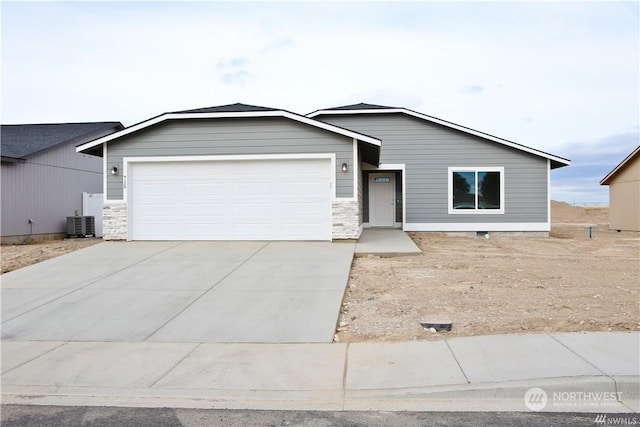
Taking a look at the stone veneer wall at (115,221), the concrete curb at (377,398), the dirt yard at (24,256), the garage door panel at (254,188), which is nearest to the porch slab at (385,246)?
the garage door panel at (254,188)

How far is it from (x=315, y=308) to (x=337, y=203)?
A: 6040 mm

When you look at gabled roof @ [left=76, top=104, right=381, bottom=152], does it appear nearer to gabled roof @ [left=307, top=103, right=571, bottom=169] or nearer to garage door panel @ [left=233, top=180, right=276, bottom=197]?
garage door panel @ [left=233, top=180, right=276, bottom=197]

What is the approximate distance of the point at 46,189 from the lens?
19.2m

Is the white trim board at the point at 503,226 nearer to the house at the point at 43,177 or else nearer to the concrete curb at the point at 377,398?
the concrete curb at the point at 377,398

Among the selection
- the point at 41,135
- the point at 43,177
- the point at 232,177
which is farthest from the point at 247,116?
the point at 41,135

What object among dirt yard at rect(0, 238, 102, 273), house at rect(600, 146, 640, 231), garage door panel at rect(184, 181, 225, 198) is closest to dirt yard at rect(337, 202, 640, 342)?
garage door panel at rect(184, 181, 225, 198)

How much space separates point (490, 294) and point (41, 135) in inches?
797

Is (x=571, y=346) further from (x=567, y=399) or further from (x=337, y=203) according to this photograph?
(x=337, y=203)

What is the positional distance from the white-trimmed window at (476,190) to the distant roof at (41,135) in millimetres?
15340

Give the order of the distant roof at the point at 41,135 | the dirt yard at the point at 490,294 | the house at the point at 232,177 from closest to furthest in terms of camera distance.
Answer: the dirt yard at the point at 490,294 < the house at the point at 232,177 < the distant roof at the point at 41,135

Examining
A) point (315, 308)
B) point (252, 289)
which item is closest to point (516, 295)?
point (315, 308)

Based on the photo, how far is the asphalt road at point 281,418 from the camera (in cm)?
425

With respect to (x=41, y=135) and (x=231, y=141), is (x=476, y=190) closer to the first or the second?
(x=231, y=141)

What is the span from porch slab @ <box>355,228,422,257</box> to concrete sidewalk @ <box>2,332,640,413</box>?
6.03 meters
